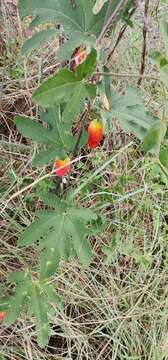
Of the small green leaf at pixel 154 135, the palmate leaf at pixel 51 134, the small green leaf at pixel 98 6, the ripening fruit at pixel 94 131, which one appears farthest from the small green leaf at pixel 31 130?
the small green leaf at pixel 154 135

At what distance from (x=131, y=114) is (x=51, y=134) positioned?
0.62ft

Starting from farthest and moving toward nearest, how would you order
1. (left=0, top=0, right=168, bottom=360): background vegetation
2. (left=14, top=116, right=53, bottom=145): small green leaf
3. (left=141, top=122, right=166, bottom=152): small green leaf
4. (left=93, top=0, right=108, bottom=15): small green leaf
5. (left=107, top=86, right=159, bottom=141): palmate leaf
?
(left=0, top=0, right=168, bottom=360): background vegetation < (left=14, top=116, right=53, bottom=145): small green leaf < (left=107, top=86, right=159, bottom=141): palmate leaf < (left=93, top=0, right=108, bottom=15): small green leaf < (left=141, top=122, right=166, bottom=152): small green leaf

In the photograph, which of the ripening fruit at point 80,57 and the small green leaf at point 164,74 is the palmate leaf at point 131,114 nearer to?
the ripening fruit at point 80,57

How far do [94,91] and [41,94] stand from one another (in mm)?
81

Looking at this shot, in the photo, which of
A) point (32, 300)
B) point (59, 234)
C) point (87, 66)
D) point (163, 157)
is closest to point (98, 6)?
point (87, 66)

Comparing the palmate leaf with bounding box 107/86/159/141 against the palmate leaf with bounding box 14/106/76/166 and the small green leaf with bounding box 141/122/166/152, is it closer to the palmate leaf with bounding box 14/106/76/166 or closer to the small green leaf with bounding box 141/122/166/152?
the palmate leaf with bounding box 14/106/76/166

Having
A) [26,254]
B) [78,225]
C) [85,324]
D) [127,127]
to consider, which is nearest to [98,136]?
[127,127]

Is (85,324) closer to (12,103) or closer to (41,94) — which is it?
(12,103)

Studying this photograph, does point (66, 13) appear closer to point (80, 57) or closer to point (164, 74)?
point (80, 57)

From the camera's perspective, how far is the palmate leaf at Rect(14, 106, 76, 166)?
1195 millimetres

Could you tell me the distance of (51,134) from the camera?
121cm

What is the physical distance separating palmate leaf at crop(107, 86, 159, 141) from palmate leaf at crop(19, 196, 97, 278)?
0.21 m

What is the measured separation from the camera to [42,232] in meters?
1.18

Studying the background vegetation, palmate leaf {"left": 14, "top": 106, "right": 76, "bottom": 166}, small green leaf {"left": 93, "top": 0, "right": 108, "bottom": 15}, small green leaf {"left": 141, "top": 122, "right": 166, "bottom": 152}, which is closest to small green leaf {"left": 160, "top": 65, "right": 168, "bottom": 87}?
small green leaf {"left": 141, "top": 122, "right": 166, "bottom": 152}
